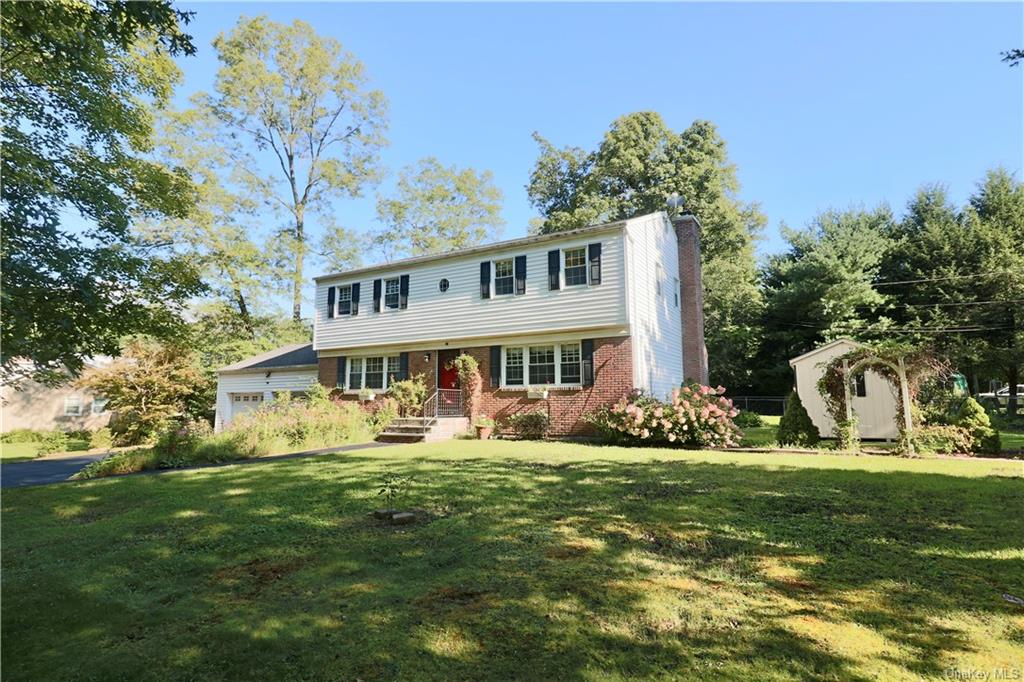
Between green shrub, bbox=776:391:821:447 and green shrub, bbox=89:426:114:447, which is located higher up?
green shrub, bbox=776:391:821:447

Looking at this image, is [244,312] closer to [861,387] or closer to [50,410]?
[50,410]

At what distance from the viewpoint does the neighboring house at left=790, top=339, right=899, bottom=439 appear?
14.1m

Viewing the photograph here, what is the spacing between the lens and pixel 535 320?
14961 millimetres

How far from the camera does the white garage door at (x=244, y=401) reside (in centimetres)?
2164

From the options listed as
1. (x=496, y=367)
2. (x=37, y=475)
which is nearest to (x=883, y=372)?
(x=496, y=367)

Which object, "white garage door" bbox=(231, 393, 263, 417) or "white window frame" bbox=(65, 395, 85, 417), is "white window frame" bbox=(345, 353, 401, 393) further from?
"white window frame" bbox=(65, 395, 85, 417)

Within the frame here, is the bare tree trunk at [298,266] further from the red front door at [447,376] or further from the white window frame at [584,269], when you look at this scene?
the white window frame at [584,269]

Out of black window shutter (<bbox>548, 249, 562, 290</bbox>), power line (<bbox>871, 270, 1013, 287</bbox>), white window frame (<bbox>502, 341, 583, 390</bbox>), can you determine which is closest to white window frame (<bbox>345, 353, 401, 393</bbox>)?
white window frame (<bbox>502, 341, 583, 390</bbox>)

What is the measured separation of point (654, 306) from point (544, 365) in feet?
13.6

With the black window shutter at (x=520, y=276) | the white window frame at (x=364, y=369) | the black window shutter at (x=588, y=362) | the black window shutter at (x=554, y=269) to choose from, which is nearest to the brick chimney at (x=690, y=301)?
the black window shutter at (x=588, y=362)

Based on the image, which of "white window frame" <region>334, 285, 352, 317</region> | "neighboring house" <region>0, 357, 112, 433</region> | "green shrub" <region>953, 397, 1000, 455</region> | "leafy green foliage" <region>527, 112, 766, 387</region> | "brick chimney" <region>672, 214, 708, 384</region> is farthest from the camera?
"leafy green foliage" <region>527, 112, 766, 387</region>

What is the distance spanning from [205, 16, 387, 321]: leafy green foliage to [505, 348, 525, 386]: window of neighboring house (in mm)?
16584

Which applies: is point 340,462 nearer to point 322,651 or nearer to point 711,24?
point 322,651

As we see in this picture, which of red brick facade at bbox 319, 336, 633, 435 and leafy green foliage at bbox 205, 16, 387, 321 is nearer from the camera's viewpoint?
red brick facade at bbox 319, 336, 633, 435
